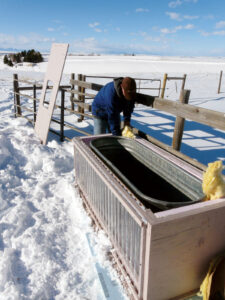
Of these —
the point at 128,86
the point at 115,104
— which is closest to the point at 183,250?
the point at 128,86

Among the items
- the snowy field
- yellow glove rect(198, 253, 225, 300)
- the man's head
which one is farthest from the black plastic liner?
the snowy field

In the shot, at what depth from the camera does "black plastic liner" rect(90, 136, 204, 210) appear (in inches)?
91.2

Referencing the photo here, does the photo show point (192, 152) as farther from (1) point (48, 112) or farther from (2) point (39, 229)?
(2) point (39, 229)

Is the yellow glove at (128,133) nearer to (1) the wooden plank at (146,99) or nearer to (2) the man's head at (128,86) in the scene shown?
(2) the man's head at (128,86)

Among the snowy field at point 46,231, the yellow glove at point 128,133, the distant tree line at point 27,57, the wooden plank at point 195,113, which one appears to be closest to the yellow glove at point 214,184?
the wooden plank at point 195,113

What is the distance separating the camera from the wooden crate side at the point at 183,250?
Result: 1.74 meters

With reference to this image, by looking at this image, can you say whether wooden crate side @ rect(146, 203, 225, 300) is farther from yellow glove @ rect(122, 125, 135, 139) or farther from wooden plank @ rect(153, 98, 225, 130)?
yellow glove @ rect(122, 125, 135, 139)

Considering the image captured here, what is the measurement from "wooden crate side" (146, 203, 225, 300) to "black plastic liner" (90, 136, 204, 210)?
0.19m

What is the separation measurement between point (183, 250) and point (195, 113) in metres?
1.75

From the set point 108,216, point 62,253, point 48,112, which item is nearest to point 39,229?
point 62,253

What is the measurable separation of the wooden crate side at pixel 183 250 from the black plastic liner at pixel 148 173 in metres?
0.19

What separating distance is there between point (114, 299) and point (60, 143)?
4.03 meters

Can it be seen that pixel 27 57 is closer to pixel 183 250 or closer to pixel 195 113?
pixel 195 113

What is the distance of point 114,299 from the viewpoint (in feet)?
6.95
